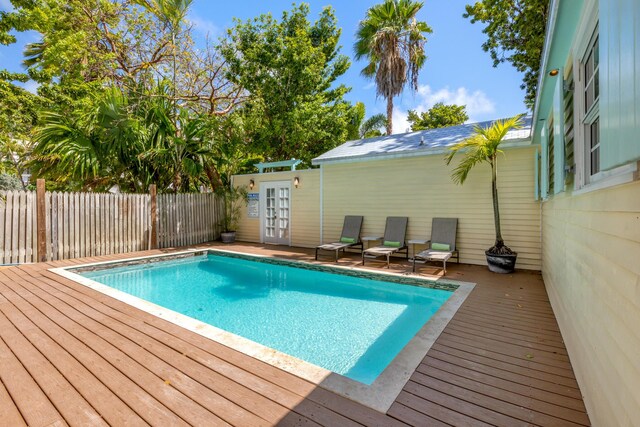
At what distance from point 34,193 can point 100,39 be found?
7.82 meters

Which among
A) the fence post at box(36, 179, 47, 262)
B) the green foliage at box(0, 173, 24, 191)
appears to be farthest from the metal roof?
the green foliage at box(0, 173, 24, 191)

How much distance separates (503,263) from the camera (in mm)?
5762

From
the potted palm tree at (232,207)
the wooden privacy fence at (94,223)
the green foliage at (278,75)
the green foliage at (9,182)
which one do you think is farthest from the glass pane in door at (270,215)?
the green foliage at (9,182)

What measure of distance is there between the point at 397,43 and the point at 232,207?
9.46 meters

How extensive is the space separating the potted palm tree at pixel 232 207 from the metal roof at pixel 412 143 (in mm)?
3645

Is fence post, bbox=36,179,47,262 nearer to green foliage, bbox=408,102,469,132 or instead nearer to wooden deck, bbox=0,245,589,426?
wooden deck, bbox=0,245,589,426

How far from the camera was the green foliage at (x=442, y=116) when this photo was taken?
2092cm

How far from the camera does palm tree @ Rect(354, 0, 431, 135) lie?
1199cm

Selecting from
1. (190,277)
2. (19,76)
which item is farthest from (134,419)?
(19,76)

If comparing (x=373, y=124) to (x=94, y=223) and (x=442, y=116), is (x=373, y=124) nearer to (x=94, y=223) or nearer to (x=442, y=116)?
(x=442, y=116)

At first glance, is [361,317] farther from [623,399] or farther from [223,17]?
[223,17]

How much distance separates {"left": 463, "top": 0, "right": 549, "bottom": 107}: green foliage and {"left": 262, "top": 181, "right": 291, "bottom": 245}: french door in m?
8.24

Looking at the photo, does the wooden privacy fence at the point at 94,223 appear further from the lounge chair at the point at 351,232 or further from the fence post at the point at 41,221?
the lounge chair at the point at 351,232

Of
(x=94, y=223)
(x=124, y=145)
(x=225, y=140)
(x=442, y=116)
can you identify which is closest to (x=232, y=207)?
(x=225, y=140)
